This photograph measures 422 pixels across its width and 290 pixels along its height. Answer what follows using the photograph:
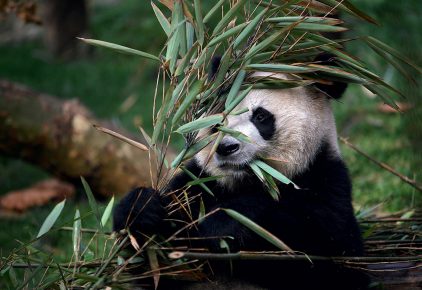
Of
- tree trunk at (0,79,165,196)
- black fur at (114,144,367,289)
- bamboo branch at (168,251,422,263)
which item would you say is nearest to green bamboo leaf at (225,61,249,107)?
black fur at (114,144,367,289)

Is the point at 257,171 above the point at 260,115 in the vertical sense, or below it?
below

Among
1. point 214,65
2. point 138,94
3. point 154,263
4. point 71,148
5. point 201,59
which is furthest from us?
point 138,94

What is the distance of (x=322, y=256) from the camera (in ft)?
11.3

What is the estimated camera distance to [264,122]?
3738mm

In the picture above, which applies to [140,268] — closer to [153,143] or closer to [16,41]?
[153,143]

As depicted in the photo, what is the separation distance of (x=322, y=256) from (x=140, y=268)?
0.81 meters

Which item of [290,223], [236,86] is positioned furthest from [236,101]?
[290,223]

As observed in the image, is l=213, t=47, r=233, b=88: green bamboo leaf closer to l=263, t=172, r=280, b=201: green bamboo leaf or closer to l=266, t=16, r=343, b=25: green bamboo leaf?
l=266, t=16, r=343, b=25: green bamboo leaf

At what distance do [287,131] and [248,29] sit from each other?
627mm

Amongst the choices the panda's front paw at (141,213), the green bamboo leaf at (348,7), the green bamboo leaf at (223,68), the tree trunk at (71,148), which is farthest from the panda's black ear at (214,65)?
the tree trunk at (71,148)

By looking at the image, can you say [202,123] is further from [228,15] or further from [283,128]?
[283,128]

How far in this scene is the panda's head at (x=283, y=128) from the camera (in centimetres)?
365

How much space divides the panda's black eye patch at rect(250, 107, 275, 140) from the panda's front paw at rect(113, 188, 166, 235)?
0.64m

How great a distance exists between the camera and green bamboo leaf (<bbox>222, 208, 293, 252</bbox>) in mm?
3141
